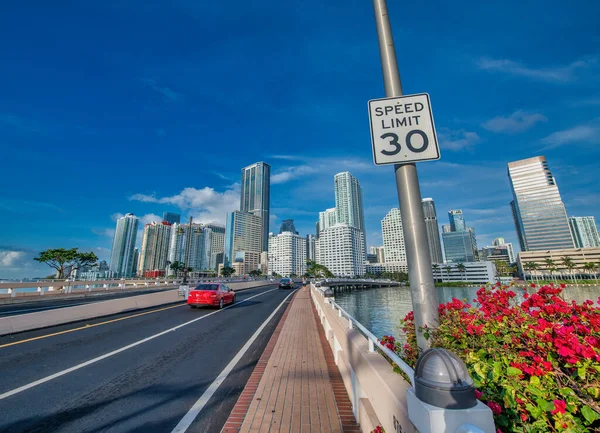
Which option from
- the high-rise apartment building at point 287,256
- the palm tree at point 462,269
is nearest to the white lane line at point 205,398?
the palm tree at point 462,269

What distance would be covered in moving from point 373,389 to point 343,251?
19080 centimetres

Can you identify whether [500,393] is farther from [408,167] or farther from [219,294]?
[219,294]

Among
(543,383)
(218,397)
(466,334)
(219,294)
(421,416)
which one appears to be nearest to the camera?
(421,416)

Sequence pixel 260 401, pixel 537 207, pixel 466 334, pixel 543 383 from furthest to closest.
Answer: pixel 537 207
pixel 260 401
pixel 466 334
pixel 543 383

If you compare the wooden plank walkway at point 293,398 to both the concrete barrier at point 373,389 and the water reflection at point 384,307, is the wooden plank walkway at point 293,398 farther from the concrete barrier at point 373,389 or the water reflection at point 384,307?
the water reflection at point 384,307

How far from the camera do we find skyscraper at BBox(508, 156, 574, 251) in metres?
170

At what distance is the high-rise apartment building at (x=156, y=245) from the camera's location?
14862 cm

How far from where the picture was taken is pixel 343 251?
190 meters

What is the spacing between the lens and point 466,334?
3.44 metres

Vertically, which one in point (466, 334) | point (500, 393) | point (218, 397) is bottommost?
point (218, 397)

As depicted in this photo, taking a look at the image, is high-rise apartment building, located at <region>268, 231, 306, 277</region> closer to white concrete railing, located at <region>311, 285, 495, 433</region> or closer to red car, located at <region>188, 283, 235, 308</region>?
red car, located at <region>188, 283, 235, 308</region>

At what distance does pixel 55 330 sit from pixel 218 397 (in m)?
9.13

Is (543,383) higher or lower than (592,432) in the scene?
higher

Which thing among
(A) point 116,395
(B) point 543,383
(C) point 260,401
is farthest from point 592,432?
(A) point 116,395
